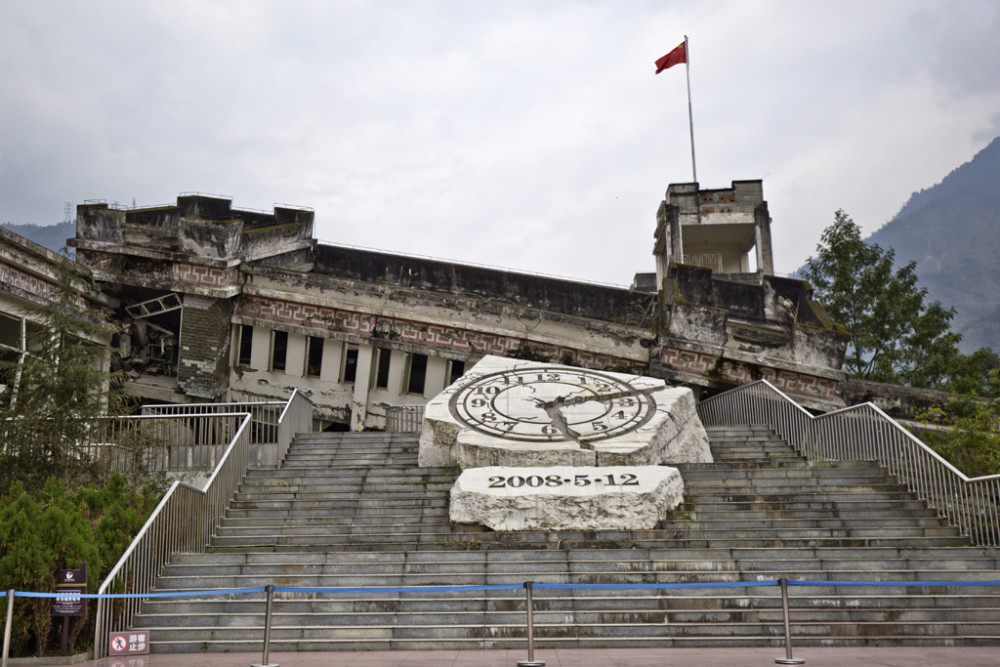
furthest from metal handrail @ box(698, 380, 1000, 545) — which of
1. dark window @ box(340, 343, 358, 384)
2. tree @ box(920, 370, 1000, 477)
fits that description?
dark window @ box(340, 343, 358, 384)

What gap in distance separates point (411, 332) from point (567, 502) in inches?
416

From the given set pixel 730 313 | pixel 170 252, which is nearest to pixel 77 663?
pixel 170 252

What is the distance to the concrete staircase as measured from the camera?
8547 millimetres

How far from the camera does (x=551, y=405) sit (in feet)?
46.6

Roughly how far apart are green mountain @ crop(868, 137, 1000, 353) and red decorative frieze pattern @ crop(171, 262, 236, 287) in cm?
7895

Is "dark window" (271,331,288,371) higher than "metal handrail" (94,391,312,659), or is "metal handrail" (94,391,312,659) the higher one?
"dark window" (271,331,288,371)

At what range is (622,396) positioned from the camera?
1445cm

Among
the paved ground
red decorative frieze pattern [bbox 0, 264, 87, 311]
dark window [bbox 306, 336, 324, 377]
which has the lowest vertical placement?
the paved ground

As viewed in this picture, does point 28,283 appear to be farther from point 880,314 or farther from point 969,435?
point 880,314

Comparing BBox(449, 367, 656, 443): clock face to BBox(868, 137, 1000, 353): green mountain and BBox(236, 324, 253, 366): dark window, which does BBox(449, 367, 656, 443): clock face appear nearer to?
BBox(236, 324, 253, 366): dark window

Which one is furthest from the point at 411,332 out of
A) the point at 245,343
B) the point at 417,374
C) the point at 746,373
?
the point at 746,373

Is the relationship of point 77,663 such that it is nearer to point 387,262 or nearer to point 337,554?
point 337,554

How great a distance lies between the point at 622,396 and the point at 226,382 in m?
11.1

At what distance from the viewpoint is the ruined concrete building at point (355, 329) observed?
1970 centimetres
